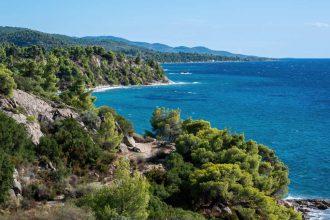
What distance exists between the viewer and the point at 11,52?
176000 mm

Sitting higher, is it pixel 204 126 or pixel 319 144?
pixel 204 126

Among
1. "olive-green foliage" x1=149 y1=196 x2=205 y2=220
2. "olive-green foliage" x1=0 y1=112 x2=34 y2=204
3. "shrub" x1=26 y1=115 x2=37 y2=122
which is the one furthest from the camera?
"shrub" x1=26 y1=115 x2=37 y2=122

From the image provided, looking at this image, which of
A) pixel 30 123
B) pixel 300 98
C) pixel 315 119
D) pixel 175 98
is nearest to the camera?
pixel 30 123

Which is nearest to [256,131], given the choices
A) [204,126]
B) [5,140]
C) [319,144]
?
[319,144]

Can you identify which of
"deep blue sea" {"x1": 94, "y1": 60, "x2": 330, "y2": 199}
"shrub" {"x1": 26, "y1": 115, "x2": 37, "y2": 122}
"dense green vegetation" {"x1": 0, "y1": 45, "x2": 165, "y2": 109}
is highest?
"shrub" {"x1": 26, "y1": 115, "x2": 37, "y2": 122}

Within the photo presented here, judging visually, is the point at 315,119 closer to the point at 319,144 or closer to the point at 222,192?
the point at 319,144

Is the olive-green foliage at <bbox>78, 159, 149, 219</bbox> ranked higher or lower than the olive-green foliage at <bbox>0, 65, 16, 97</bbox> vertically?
lower

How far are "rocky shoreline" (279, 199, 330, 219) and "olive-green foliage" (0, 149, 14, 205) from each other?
2574 cm

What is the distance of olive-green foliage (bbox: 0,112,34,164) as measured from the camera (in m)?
35.7

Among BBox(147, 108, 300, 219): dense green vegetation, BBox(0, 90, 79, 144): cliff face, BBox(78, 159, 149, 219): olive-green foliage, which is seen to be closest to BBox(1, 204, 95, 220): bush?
BBox(78, 159, 149, 219): olive-green foliage

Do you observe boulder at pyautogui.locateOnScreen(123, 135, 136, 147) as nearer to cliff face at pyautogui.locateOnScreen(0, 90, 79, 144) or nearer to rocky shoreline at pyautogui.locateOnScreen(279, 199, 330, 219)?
cliff face at pyautogui.locateOnScreen(0, 90, 79, 144)

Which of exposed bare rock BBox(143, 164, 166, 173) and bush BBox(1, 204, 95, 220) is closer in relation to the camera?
bush BBox(1, 204, 95, 220)

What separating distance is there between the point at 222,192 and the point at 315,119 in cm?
6914

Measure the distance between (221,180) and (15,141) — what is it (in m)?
16.2
